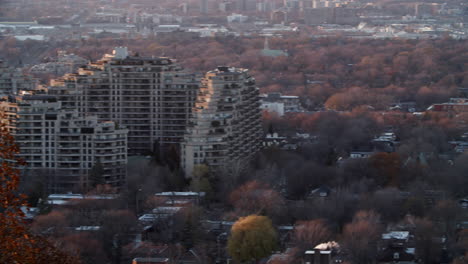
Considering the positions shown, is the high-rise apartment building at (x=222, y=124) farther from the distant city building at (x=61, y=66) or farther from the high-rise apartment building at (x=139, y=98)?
the distant city building at (x=61, y=66)

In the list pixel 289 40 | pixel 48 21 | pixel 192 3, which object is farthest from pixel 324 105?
Answer: pixel 192 3

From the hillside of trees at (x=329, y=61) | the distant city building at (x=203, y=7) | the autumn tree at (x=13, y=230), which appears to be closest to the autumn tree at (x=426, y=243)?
the autumn tree at (x=13, y=230)

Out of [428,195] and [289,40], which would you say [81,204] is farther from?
[289,40]

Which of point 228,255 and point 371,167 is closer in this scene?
point 228,255

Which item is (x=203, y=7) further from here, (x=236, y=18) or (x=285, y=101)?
(x=285, y=101)

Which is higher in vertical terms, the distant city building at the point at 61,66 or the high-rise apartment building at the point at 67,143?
the high-rise apartment building at the point at 67,143

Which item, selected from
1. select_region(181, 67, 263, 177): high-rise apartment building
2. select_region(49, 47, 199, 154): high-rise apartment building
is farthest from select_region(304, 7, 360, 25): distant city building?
select_region(181, 67, 263, 177): high-rise apartment building
